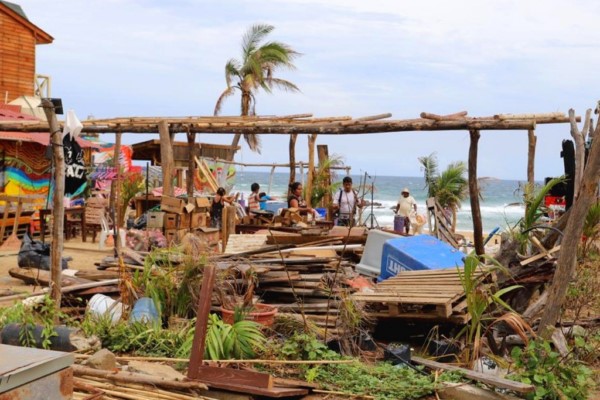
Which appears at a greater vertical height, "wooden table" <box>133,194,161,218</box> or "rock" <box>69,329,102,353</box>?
"wooden table" <box>133,194,161,218</box>

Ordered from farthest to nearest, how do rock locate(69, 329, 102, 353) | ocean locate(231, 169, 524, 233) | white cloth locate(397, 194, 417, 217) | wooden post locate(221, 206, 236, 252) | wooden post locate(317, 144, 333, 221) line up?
ocean locate(231, 169, 524, 233) → wooden post locate(317, 144, 333, 221) → white cloth locate(397, 194, 417, 217) → wooden post locate(221, 206, 236, 252) → rock locate(69, 329, 102, 353)

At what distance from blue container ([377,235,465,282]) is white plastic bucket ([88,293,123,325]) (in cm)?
341

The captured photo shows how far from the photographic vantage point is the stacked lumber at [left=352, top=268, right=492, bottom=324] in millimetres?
7965

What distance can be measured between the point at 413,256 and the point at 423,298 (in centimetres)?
173

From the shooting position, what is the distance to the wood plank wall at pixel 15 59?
27.6 metres

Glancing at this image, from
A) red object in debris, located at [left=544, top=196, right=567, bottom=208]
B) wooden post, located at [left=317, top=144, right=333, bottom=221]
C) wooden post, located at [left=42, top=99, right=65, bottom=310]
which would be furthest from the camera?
wooden post, located at [left=317, top=144, right=333, bottom=221]

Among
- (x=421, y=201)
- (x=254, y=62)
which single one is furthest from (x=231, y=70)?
(x=421, y=201)

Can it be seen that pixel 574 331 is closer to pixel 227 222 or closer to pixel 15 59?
pixel 227 222

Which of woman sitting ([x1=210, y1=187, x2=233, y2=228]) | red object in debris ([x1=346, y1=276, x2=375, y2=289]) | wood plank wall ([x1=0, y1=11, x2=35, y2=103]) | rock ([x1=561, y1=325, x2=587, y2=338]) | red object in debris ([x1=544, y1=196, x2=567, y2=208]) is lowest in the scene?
rock ([x1=561, y1=325, x2=587, y2=338])

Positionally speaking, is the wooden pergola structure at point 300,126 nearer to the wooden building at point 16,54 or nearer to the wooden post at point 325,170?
the wooden post at point 325,170

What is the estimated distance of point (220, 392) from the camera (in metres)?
6.20

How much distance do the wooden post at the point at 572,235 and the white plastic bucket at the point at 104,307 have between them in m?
4.46

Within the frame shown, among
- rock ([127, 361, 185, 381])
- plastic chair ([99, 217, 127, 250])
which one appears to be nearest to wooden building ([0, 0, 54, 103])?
plastic chair ([99, 217, 127, 250])

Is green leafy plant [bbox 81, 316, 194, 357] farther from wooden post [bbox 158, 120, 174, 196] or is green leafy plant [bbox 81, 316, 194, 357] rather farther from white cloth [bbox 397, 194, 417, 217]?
white cloth [bbox 397, 194, 417, 217]
